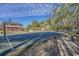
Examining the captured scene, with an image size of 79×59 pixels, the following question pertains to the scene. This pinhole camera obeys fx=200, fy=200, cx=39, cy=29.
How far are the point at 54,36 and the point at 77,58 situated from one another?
0.29m

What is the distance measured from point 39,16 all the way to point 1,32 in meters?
0.38

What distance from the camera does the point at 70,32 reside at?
6.07 feet

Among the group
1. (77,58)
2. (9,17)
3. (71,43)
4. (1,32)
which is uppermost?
(9,17)

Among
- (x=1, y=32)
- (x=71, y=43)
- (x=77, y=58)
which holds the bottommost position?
(x=77, y=58)

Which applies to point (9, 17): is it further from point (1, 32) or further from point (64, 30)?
point (64, 30)

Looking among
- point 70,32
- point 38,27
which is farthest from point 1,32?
point 70,32

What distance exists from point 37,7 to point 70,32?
0.38 m

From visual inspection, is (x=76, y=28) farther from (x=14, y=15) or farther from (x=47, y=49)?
(x=14, y=15)

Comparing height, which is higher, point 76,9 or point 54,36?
point 76,9

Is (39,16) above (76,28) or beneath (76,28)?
above

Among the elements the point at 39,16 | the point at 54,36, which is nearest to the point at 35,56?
the point at 54,36

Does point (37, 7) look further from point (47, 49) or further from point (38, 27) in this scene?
point (47, 49)

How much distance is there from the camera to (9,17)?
72.4 inches

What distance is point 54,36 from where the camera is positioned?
1.85 meters
